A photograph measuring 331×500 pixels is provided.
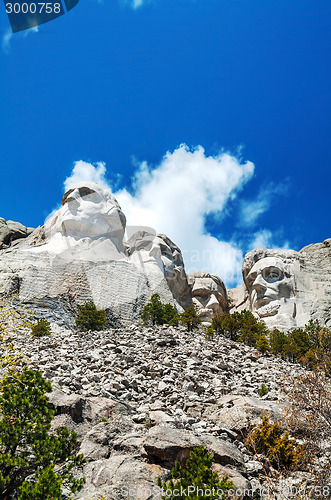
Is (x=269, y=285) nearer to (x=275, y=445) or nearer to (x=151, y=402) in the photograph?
(x=151, y=402)

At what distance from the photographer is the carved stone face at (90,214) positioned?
37.6 metres

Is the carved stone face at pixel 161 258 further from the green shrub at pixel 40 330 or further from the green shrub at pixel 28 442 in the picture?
the green shrub at pixel 28 442

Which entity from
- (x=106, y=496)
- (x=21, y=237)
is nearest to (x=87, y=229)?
(x=21, y=237)

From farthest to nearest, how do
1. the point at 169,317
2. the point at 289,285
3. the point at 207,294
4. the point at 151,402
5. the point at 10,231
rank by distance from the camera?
1. the point at 207,294
2. the point at 289,285
3. the point at 10,231
4. the point at 169,317
5. the point at 151,402

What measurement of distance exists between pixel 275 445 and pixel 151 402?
4.30 m

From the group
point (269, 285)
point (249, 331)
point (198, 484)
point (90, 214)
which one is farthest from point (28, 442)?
point (269, 285)

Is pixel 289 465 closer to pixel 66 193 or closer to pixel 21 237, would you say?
pixel 66 193

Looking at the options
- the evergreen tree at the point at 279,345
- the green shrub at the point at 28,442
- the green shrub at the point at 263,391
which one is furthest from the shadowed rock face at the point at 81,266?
the green shrub at the point at 28,442

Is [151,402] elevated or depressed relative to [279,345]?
depressed

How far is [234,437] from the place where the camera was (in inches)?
358

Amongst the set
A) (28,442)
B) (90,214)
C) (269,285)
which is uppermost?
(90,214)

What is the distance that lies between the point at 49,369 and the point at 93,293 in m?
19.9

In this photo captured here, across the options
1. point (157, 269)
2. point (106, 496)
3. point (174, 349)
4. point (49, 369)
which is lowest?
point (106, 496)

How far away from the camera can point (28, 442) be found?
23.1 ft
